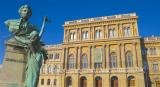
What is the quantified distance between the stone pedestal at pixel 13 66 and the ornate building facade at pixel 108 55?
32.6m

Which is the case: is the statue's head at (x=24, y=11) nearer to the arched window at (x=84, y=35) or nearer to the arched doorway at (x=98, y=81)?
the arched doorway at (x=98, y=81)

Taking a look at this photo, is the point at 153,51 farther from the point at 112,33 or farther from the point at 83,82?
the point at 83,82

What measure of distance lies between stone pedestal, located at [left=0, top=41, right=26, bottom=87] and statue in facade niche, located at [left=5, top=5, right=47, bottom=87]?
122mm

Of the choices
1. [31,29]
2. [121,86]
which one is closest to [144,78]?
[121,86]

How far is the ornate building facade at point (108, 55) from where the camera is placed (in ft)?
119

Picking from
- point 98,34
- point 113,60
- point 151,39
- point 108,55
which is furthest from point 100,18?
point 151,39

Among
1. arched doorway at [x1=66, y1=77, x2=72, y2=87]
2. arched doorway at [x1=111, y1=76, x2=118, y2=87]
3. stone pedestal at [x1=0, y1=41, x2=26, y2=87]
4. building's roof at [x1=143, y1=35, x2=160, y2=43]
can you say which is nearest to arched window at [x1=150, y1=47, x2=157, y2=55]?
building's roof at [x1=143, y1=35, x2=160, y2=43]

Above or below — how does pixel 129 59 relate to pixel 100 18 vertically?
below

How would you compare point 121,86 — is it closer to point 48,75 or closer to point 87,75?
point 87,75

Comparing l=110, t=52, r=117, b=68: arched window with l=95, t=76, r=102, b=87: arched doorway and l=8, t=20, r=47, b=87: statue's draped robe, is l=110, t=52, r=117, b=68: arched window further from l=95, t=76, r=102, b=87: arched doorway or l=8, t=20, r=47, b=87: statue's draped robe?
l=8, t=20, r=47, b=87: statue's draped robe

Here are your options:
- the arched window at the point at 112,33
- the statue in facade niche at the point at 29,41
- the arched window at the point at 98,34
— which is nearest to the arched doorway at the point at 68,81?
the arched window at the point at 98,34

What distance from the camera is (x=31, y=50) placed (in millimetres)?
4754

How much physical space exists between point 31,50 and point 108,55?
113 feet

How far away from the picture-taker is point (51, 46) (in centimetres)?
4888
